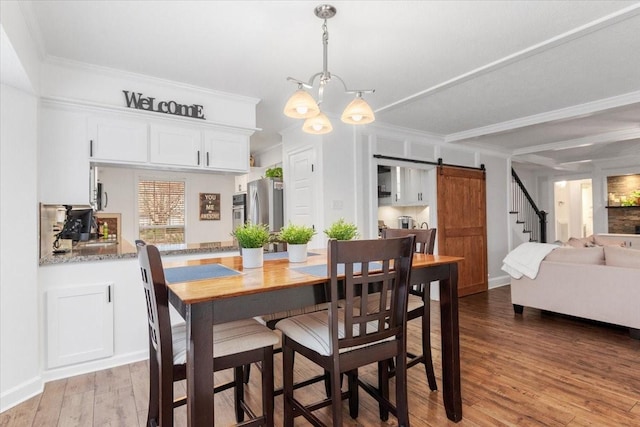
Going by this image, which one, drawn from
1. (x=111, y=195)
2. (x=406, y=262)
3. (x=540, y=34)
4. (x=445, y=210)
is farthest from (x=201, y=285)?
(x=111, y=195)

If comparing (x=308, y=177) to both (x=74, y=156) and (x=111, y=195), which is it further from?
(x=111, y=195)

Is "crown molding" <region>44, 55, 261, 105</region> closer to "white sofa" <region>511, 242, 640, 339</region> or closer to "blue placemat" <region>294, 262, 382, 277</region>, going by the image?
"blue placemat" <region>294, 262, 382, 277</region>

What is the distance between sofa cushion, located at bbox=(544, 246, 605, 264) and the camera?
344 cm

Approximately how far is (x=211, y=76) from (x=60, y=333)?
2305 mm

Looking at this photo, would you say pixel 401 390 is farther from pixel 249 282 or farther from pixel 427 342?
pixel 249 282

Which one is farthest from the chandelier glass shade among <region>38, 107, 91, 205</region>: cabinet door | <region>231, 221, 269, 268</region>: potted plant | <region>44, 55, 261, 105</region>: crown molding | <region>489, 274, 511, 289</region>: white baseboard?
<region>489, 274, 511, 289</region>: white baseboard

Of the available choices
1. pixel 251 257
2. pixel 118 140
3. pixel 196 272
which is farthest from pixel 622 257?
pixel 118 140

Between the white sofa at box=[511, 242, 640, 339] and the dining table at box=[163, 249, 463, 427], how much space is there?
2357mm

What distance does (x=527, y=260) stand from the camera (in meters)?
3.90

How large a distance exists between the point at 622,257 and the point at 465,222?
2144 millimetres

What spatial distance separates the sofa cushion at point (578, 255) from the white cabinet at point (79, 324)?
436cm

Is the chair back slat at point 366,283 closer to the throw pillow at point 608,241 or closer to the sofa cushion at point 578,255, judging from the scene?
the sofa cushion at point 578,255

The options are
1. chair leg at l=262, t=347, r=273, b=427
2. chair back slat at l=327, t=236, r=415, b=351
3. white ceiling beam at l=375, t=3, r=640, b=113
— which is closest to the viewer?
chair back slat at l=327, t=236, r=415, b=351

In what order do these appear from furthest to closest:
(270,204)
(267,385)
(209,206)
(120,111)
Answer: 1. (209,206)
2. (270,204)
3. (120,111)
4. (267,385)
